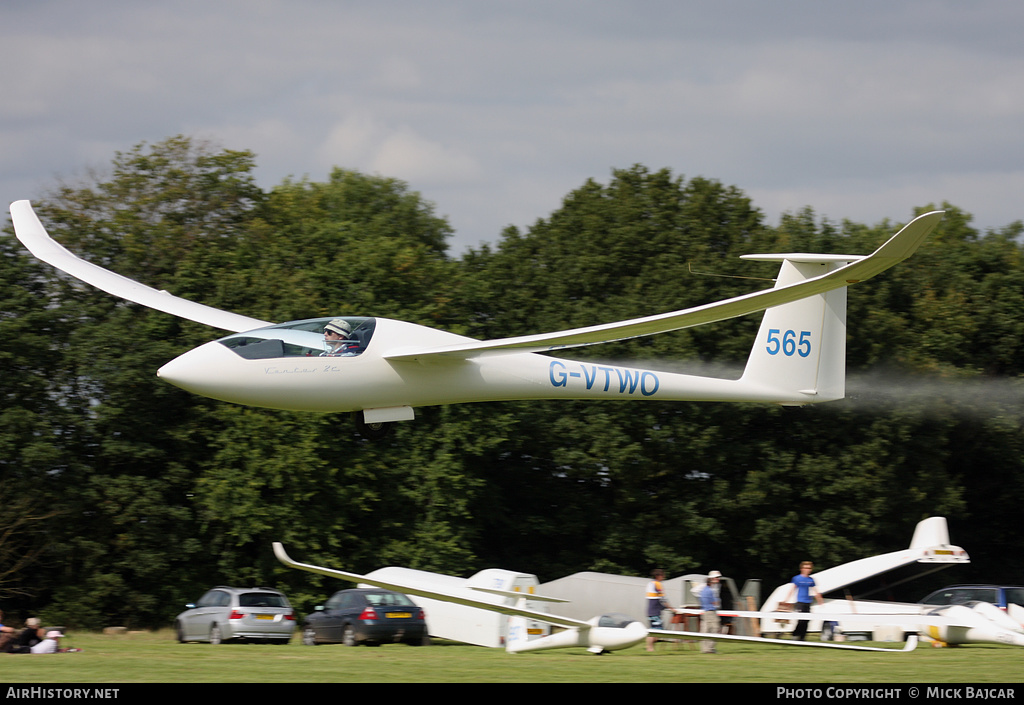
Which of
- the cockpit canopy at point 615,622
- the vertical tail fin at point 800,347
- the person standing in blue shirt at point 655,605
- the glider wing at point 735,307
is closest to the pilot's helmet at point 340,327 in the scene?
the glider wing at point 735,307

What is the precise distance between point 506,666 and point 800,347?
6.60 m

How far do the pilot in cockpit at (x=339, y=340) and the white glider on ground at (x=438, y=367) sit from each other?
2 cm

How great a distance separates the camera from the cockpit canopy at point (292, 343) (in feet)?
41.1

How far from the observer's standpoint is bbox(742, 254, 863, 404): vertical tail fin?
644 inches

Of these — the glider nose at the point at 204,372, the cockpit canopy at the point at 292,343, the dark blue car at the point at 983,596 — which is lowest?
the dark blue car at the point at 983,596

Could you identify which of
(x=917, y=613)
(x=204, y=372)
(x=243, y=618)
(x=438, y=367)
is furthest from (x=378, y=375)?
(x=917, y=613)

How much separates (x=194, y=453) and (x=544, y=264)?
12567 millimetres

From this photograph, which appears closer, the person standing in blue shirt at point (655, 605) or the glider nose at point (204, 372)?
the glider nose at point (204, 372)

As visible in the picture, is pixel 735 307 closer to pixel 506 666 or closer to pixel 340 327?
pixel 340 327

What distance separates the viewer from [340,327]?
505 inches

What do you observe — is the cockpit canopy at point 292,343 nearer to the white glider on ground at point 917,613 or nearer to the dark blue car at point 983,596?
the white glider on ground at point 917,613

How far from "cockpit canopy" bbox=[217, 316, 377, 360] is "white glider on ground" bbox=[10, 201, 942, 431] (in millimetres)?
12

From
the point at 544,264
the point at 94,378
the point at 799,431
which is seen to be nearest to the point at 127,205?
the point at 94,378

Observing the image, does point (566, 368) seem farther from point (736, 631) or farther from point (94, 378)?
point (94, 378)
